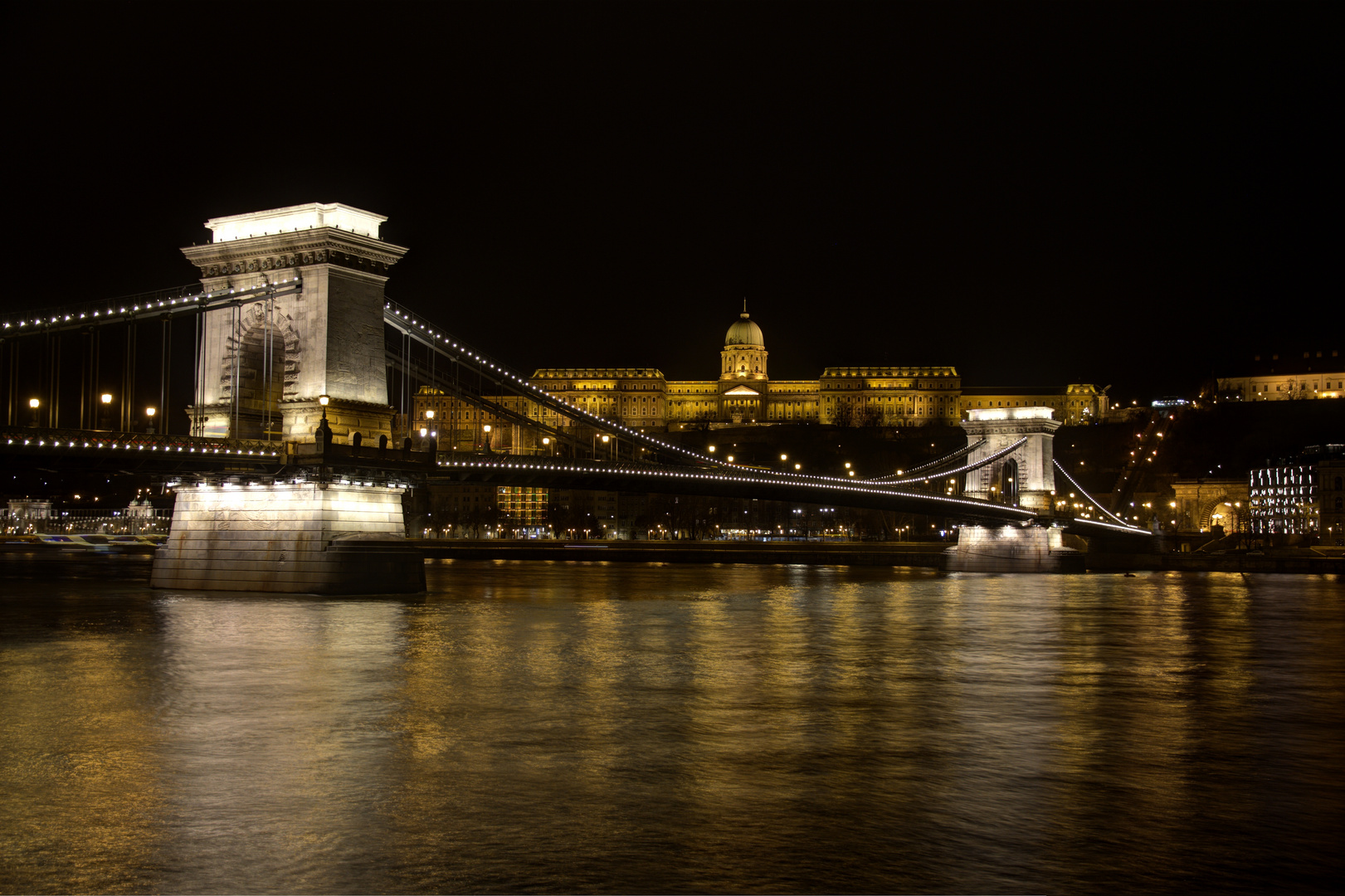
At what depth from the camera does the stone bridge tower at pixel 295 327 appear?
2839 centimetres

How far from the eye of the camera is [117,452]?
23.9m

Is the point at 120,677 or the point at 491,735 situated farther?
the point at 120,677

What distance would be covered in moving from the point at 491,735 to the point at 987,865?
5.97 m

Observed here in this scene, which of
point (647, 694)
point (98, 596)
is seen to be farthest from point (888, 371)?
point (647, 694)

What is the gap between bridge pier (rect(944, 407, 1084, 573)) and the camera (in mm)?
55656

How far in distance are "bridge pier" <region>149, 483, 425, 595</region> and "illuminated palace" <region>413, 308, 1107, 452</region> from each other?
11482cm

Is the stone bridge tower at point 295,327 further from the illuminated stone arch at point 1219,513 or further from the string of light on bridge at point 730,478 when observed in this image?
the illuminated stone arch at point 1219,513

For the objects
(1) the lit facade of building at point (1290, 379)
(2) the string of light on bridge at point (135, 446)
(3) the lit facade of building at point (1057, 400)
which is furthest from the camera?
(3) the lit facade of building at point (1057, 400)

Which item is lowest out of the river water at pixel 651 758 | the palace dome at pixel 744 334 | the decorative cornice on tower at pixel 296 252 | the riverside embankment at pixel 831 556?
the river water at pixel 651 758

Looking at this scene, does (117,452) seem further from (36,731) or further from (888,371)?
(888,371)

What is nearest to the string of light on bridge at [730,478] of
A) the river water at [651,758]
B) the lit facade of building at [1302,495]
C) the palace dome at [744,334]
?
the river water at [651,758]

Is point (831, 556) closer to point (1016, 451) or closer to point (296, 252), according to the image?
point (1016, 451)

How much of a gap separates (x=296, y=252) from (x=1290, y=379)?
134 meters

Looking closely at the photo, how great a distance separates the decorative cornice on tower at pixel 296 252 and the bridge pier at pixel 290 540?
527 centimetres
